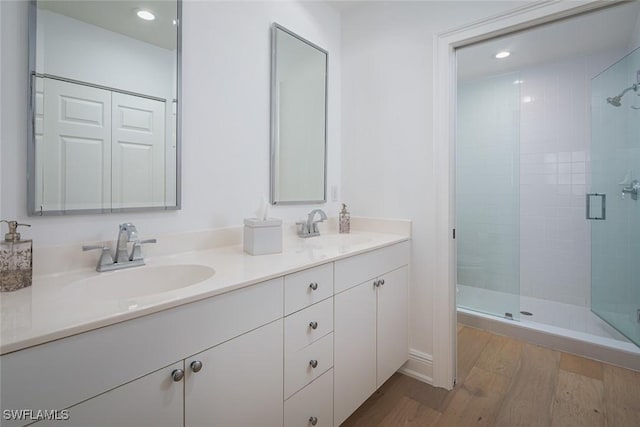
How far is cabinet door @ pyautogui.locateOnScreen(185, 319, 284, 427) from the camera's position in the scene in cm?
82

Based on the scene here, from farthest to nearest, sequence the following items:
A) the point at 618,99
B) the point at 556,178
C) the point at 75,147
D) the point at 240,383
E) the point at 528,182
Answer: the point at 528,182
the point at 556,178
the point at 618,99
the point at 75,147
the point at 240,383

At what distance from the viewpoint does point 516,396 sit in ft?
5.38

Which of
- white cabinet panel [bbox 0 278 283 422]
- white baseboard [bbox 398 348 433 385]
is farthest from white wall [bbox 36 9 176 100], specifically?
white baseboard [bbox 398 348 433 385]

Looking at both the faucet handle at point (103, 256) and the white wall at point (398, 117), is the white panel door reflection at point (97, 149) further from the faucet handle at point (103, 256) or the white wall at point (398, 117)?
the white wall at point (398, 117)

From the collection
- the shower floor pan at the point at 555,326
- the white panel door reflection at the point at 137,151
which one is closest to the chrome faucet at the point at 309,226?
the white panel door reflection at the point at 137,151

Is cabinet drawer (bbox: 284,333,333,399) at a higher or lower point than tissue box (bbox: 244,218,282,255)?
lower

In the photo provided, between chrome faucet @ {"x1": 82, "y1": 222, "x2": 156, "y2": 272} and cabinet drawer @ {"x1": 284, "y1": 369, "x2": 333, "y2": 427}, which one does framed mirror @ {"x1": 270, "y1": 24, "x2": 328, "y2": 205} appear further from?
cabinet drawer @ {"x1": 284, "y1": 369, "x2": 333, "y2": 427}

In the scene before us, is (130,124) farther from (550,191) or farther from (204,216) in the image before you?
(550,191)

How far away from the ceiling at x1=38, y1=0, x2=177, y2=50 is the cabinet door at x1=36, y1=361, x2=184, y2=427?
3.92 ft

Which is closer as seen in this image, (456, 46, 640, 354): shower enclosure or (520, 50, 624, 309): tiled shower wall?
(456, 46, 640, 354): shower enclosure

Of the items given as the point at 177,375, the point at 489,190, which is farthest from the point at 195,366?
the point at 489,190

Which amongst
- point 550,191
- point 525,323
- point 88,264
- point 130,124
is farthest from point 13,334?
point 550,191

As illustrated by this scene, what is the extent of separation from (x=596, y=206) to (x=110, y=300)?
317 cm

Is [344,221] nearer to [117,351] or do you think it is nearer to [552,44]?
[117,351]
